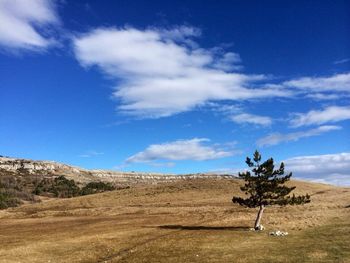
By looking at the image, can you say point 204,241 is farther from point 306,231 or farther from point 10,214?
point 10,214

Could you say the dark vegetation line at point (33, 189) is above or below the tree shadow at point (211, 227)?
above

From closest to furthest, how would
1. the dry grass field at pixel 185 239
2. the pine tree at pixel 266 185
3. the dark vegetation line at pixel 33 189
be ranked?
1. the dry grass field at pixel 185 239
2. the pine tree at pixel 266 185
3. the dark vegetation line at pixel 33 189

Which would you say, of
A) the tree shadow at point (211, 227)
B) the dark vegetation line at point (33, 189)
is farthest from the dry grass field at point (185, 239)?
the dark vegetation line at point (33, 189)

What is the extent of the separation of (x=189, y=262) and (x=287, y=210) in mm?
44894

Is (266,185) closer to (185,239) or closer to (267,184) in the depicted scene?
(267,184)

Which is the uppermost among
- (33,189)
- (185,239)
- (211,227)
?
(33,189)

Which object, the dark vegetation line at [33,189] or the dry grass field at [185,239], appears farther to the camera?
the dark vegetation line at [33,189]

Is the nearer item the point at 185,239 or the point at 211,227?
the point at 185,239

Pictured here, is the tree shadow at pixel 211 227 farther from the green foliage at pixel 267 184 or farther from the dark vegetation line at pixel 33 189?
the dark vegetation line at pixel 33 189

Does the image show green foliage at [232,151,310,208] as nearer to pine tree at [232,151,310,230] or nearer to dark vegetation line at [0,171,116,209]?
pine tree at [232,151,310,230]

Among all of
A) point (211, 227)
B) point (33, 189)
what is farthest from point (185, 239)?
point (33, 189)

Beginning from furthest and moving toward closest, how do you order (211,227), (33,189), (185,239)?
(33,189) < (211,227) < (185,239)

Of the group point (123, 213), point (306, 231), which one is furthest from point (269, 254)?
point (123, 213)

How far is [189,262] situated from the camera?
106 ft
